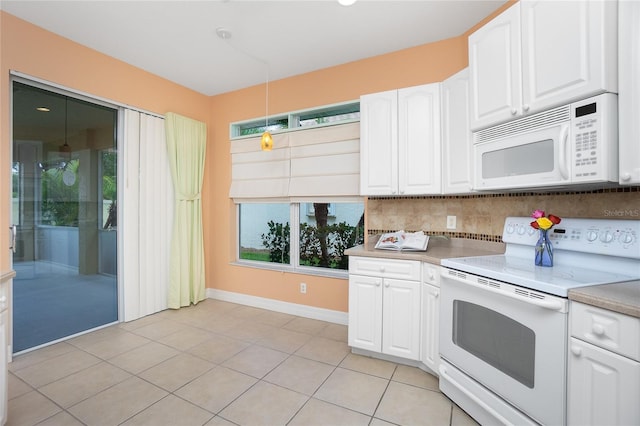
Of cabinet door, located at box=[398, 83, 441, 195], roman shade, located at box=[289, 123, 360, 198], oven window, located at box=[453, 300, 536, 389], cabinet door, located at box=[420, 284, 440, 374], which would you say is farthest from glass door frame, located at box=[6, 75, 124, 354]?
oven window, located at box=[453, 300, 536, 389]

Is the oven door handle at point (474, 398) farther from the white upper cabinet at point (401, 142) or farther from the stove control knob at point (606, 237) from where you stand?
the white upper cabinet at point (401, 142)

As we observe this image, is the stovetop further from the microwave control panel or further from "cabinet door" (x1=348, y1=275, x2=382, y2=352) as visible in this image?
"cabinet door" (x1=348, y1=275, x2=382, y2=352)

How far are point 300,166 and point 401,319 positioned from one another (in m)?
1.98

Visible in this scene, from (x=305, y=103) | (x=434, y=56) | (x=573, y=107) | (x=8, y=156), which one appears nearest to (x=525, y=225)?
(x=573, y=107)

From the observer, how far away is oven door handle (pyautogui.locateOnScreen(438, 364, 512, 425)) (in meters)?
1.49

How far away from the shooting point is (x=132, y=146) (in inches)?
126

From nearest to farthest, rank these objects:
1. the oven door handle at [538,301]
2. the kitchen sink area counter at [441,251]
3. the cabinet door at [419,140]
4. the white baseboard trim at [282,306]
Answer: the oven door handle at [538,301] < the kitchen sink area counter at [441,251] < the cabinet door at [419,140] < the white baseboard trim at [282,306]

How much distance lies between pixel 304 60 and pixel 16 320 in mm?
3580

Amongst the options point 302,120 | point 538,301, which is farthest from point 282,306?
point 538,301

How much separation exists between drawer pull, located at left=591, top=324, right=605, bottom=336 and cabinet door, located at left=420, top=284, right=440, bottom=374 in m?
0.94

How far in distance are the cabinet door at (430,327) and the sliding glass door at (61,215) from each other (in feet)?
10.4

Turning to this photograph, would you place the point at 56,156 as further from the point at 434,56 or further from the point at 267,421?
the point at 434,56

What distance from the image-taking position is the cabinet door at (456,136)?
217 cm

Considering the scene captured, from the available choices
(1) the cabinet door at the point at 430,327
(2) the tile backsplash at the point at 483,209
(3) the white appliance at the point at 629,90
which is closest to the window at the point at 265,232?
(2) the tile backsplash at the point at 483,209
